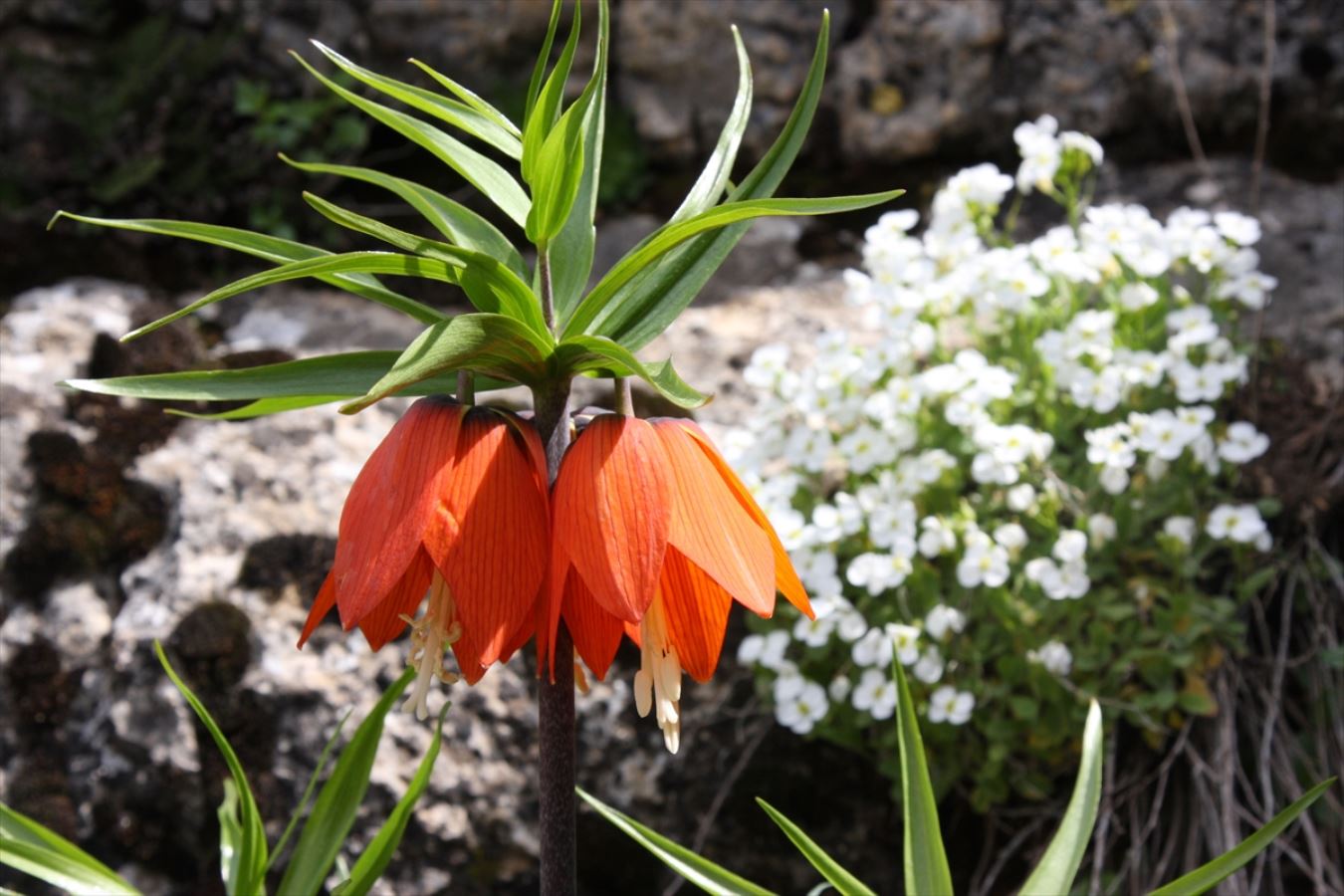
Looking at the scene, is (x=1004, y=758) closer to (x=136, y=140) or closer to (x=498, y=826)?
(x=498, y=826)

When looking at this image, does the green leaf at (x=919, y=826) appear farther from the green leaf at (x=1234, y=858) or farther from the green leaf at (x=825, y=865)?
the green leaf at (x=1234, y=858)

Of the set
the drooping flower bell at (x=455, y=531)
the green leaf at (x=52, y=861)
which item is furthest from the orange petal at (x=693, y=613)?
the green leaf at (x=52, y=861)

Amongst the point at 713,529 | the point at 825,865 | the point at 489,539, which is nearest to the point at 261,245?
the point at 489,539

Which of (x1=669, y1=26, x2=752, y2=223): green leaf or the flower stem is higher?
(x1=669, y1=26, x2=752, y2=223): green leaf

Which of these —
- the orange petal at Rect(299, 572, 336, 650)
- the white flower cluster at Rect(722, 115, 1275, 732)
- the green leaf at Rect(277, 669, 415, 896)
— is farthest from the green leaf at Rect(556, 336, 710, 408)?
the white flower cluster at Rect(722, 115, 1275, 732)

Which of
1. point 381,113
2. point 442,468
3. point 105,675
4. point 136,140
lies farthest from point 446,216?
point 136,140

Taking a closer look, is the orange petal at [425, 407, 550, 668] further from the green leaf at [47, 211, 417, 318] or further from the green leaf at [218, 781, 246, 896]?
the green leaf at [218, 781, 246, 896]

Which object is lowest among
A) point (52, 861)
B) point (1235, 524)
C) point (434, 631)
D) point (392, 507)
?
point (1235, 524)

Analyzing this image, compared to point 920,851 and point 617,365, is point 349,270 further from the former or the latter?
point 920,851
